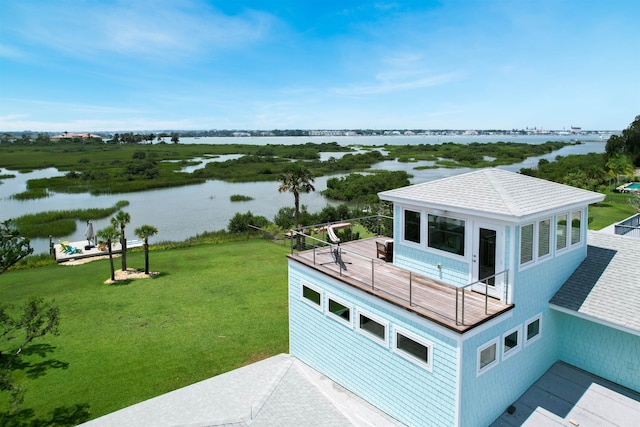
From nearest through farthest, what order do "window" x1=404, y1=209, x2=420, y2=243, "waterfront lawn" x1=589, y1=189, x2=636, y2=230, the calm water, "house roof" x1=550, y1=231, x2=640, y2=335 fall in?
"house roof" x1=550, y1=231, x2=640, y2=335 < "window" x1=404, y1=209, x2=420, y2=243 < "waterfront lawn" x1=589, y1=189, x2=636, y2=230 < the calm water

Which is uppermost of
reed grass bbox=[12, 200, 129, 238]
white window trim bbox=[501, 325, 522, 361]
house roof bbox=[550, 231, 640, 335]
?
house roof bbox=[550, 231, 640, 335]

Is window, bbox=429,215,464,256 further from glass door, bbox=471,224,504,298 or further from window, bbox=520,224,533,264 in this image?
window, bbox=520,224,533,264

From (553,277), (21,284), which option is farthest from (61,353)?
(553,277)

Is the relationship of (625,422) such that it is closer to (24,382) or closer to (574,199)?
(574,199)

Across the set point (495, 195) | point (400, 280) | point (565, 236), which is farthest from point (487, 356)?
point (565, 236)

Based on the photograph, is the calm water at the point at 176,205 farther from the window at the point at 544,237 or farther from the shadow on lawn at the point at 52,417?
the window at the point at 544,237

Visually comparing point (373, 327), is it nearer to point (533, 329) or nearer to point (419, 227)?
point (419, 227)

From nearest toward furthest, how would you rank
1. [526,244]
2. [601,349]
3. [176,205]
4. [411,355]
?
[411,355]
[526,244]
[601,349]
[176,205]

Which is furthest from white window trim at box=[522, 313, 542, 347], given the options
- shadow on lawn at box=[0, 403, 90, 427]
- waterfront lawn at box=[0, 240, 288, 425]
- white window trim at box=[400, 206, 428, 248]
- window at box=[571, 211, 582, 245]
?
shadow on lawn at box=[0, 403, 90, 427]
